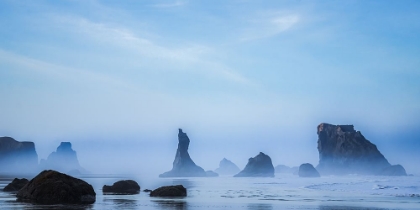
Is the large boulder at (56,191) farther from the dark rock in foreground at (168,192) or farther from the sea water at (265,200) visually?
the dark rock in foreground at (168,192)

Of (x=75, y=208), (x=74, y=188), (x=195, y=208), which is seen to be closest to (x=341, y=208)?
(x=195, y=208)

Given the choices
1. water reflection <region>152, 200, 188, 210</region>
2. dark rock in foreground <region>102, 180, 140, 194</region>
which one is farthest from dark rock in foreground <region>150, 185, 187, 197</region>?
water reflection <region>152, 200, 188, 210</region>

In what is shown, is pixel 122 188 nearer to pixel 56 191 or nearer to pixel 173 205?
pixel 56 191

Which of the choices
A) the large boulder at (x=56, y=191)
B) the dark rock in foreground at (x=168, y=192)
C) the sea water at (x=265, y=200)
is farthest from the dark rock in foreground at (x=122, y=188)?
the large boulder at (x=56, y=191)

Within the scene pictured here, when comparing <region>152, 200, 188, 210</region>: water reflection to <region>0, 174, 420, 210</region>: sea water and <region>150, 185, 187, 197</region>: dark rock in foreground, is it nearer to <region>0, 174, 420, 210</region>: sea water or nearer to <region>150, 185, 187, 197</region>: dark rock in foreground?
<region>0, 174, 420, 210</region>: sea water

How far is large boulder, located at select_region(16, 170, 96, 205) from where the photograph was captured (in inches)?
1845

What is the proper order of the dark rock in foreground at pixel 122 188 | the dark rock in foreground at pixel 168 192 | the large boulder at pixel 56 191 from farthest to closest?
the dark rock in foreground at pixel 122 188
the dark rock in foreground at pixel 168 192
the large boulder at pixel 56 191

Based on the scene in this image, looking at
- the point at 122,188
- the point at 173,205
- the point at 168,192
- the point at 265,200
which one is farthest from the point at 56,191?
the point at 122,188

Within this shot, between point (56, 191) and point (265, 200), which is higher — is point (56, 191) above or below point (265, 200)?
above

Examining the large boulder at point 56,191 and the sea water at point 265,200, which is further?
the large boulder at point 56,191

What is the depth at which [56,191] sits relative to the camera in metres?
47.3

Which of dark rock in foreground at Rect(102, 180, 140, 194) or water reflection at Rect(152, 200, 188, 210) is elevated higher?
dark rock in foreground at Rect(102, 180, 140, 194)

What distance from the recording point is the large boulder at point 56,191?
46875 millimetres

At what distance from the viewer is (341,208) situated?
4162 centimetres
